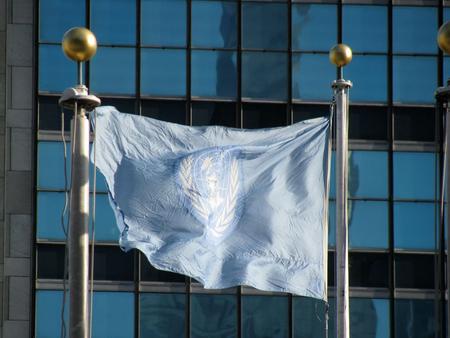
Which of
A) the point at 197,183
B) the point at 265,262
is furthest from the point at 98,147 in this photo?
the point at 265,262

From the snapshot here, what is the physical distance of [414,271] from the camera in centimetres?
3884

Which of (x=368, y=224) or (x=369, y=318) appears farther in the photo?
(x=368, y=224)

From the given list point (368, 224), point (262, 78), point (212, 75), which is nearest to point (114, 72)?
point (212, 75)

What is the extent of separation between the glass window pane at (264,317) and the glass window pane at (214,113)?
4499 mm

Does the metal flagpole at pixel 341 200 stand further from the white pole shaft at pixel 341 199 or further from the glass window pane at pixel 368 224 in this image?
the glass window pane at pixel 368 224

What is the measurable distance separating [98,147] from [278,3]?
49.1 feet

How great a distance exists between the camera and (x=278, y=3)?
39.6 metres

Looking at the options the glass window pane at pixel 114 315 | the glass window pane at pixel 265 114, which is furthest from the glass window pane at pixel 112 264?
the glass window pane at pixel 265 114

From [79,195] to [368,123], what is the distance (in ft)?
54.8

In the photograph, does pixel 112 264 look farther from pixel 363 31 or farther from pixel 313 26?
pixel 363 31

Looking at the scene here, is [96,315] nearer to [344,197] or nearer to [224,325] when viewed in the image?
[224,325]

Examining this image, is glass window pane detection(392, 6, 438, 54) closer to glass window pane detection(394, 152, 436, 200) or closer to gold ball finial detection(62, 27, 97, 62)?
glass window pane detection(394, 152, 436, 200)

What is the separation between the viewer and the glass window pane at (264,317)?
38.1 m

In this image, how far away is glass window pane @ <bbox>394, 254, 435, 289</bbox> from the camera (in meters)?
38.8
